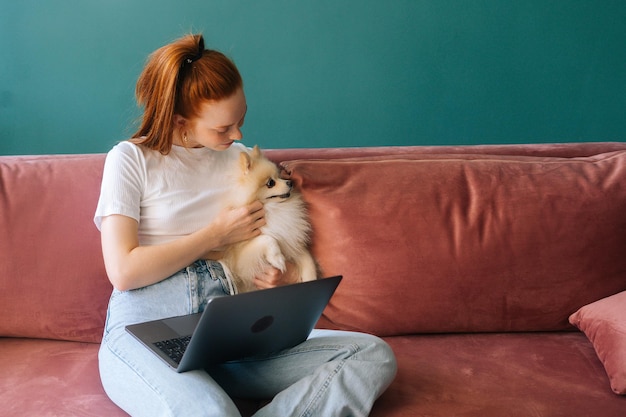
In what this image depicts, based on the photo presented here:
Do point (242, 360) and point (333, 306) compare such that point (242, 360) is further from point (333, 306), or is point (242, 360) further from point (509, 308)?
point (509, 308)

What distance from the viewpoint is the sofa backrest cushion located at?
198 cm

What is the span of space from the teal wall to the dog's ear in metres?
1.27

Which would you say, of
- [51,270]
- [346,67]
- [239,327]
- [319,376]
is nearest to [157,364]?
[239,327]

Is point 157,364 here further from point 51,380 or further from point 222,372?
point 51,380

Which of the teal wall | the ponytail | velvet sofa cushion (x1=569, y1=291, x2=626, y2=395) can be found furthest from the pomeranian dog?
the teal wall

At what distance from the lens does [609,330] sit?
179 centimetres

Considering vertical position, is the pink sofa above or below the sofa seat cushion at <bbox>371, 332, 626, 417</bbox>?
above

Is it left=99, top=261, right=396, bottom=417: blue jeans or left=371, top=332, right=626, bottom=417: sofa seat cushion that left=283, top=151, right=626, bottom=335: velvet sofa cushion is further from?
left=99, top=261, right=396, bottom=417: blue jeans

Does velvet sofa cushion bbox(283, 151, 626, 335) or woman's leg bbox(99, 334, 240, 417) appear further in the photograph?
velvet sofa cushion bbox(283, 151, 626, 335)

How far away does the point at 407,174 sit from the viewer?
2051 millimetres

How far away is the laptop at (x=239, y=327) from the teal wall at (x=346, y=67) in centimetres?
167

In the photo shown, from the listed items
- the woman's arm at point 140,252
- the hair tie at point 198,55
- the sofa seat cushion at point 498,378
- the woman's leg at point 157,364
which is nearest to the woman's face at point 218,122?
the hair tie at point 198,55

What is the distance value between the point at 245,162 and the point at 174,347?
1.92 feet

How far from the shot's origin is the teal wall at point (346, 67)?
10.2 feet
